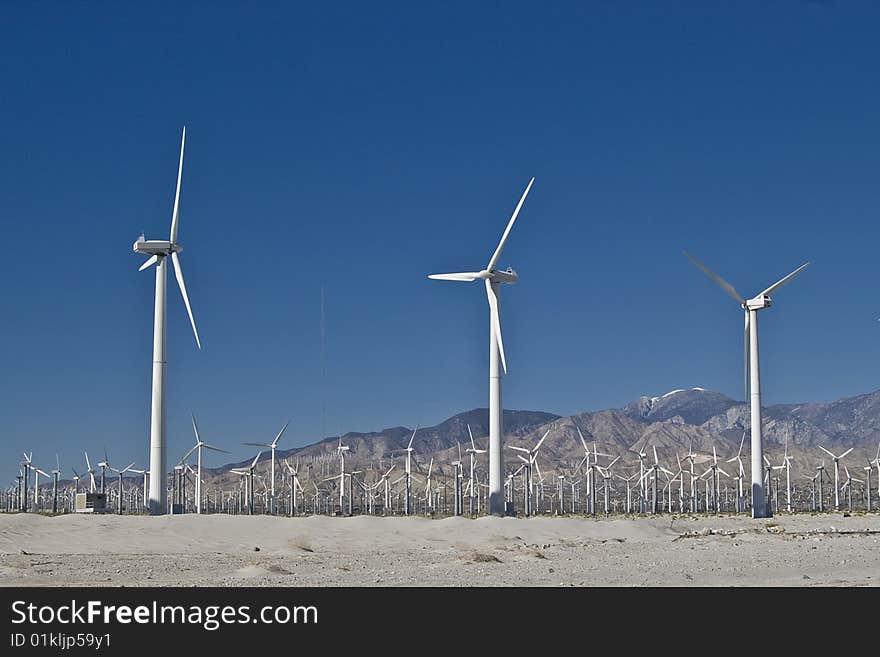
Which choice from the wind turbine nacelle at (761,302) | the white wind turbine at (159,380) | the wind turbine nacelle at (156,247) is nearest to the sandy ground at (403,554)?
the white wind turbine at (159,380)

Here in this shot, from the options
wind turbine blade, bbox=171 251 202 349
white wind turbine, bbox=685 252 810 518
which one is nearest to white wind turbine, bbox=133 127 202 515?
wind turbine blade, bbox=171 251 202 349

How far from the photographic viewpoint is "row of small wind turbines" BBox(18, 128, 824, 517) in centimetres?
6512

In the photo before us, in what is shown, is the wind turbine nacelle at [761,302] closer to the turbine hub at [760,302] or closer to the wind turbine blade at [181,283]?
the turbine hub at [760,302]

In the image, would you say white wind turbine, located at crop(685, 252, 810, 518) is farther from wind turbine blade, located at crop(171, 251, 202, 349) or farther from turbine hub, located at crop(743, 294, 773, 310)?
wind turbine blade, located at crop(171, 251, 202, 349)

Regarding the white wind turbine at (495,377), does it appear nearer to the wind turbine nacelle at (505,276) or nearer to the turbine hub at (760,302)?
the wind turbine nacelle at (505,276)

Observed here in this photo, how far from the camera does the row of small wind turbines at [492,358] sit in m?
65.1

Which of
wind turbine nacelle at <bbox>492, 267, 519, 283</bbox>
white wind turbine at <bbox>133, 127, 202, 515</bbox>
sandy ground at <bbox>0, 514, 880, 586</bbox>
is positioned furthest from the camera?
wind turbine nacelle at <bbox>492, 267, 519, 283</bbox>

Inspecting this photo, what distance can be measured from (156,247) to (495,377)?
23.8 m

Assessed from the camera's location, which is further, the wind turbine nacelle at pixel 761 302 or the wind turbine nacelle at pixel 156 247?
the wind turbine nacelle at pixel 761 302

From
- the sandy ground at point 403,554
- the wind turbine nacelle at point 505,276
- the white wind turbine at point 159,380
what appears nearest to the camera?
the sandy ground at point 403,554

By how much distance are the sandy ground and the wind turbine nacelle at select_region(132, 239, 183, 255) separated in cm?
2252

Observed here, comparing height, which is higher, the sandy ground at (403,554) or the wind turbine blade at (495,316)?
the wind turbine blade at (495,316)

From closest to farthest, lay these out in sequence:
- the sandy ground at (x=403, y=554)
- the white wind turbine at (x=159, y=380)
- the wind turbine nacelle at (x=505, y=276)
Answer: the sandy ground at (x=403, y=554) → the white wind turbine at (x=159, y=380) → the wind turbine nacelle at (x=505, y=276)
